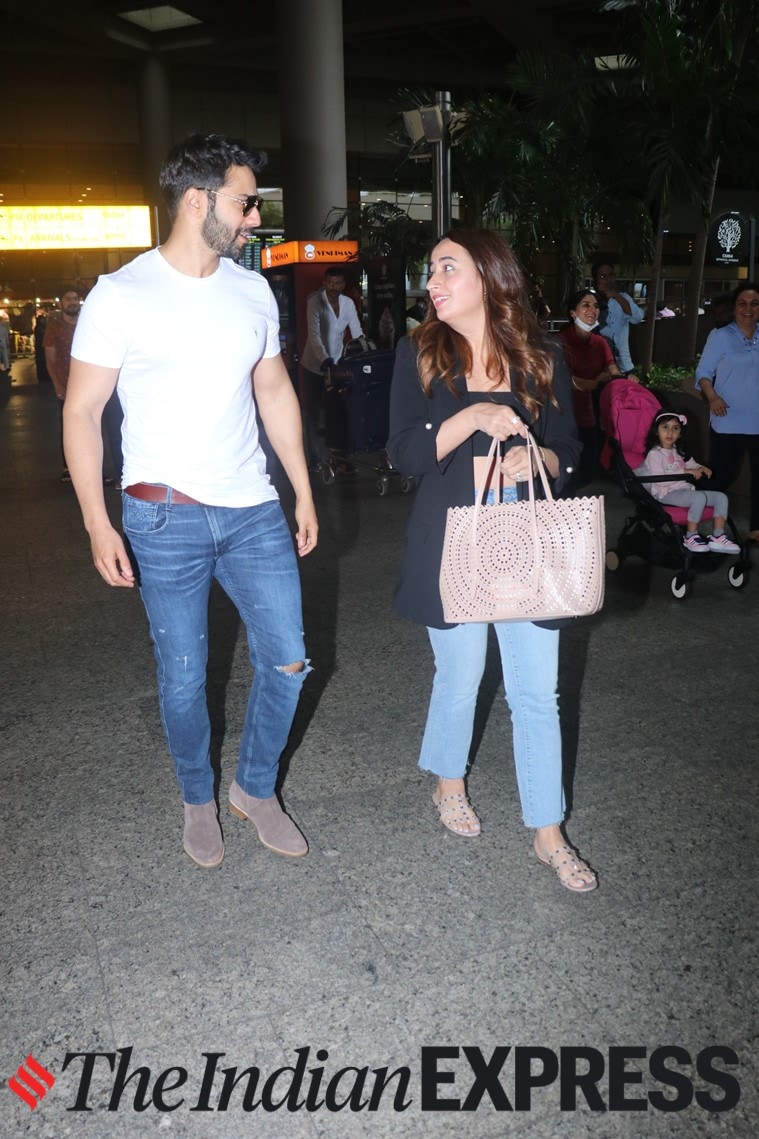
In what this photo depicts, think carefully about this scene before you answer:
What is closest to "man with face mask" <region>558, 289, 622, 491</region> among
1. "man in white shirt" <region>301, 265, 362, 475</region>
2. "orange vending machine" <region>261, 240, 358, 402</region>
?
"man in white shirt" <region>301, 265, 362, 475</region>

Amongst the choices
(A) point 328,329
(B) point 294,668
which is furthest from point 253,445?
(A) point 328,329

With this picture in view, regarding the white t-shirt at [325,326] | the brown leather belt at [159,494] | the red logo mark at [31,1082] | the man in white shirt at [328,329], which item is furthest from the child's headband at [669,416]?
the red logo mark at [31,1082]

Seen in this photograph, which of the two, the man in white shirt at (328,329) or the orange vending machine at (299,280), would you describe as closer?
the man in white shirt at (328,329)

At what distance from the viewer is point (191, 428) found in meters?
2.72

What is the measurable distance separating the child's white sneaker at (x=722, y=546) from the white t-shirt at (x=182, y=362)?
3889 mm

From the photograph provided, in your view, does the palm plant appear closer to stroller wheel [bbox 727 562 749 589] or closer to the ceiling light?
stroller wheel [bbox 727 562 749 589]

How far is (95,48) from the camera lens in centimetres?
2952

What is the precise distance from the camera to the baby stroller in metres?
6.03

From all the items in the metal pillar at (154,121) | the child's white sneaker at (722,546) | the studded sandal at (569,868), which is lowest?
the studded sandal at (569,868)

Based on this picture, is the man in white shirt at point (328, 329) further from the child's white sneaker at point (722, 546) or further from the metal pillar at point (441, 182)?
the child's white sneaker at point (722, 546)

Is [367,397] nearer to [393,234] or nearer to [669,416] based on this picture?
[669,416]

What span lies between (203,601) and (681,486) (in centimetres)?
417

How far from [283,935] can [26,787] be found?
1408mm

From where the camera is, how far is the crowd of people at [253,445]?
2674 mm
